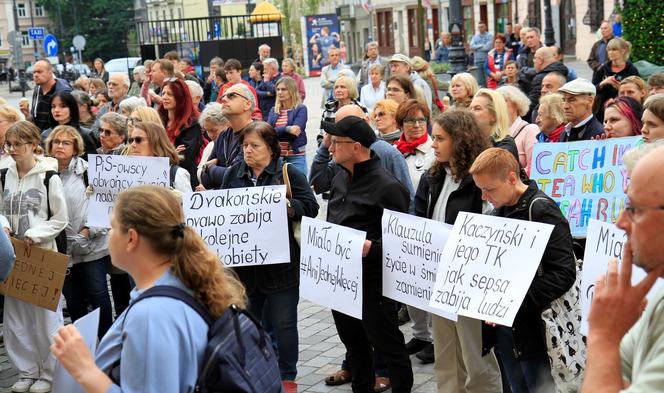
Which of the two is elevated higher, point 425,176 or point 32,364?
point 425,176

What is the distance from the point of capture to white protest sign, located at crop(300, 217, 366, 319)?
228 inches

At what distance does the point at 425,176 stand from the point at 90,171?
9.66 ft

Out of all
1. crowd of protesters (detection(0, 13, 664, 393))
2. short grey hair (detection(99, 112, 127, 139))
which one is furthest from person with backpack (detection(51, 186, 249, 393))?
short grey hair (detection(99, 112, 127, 139))

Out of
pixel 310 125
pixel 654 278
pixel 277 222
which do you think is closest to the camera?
pixel 654 278

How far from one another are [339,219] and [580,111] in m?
2.47

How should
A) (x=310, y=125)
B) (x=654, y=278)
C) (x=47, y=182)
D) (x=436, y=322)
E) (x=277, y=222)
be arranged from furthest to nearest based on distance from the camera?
(x=310, y=125) → (x=47, y=182) → (x=277, y=222) → (x=436, y=322) → (x=654, y=278)

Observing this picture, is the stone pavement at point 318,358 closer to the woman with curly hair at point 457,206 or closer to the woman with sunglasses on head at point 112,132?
the woman with curly hair at point 457,206

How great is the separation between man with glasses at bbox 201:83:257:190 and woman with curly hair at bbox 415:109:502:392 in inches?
77.0

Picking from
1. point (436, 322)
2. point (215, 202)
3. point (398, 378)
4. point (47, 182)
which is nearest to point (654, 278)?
point (436, 322)

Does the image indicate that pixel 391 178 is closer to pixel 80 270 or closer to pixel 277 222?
pixel 277 222

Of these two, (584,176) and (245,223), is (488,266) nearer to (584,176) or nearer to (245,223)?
(584,176)

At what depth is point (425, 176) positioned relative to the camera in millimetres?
5926

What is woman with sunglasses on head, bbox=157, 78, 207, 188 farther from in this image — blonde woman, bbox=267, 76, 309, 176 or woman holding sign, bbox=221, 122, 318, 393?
woman holding sign, bbox=221, 122, 318, 393

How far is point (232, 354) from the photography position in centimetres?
318
